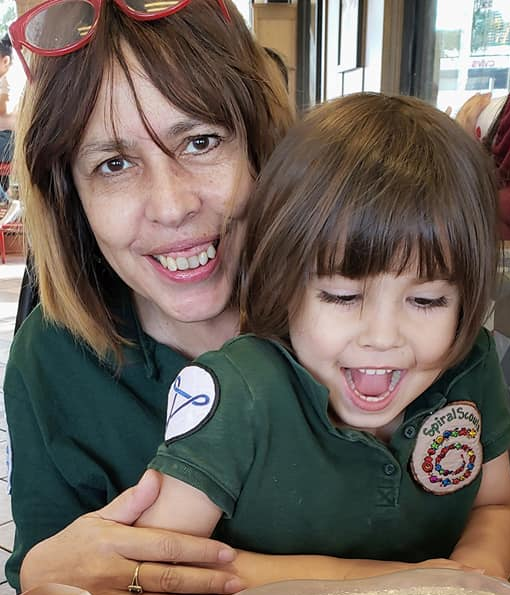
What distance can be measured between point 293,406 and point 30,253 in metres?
0.55

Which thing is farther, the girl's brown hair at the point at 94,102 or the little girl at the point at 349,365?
the girl's brown hair at the point at 94,102

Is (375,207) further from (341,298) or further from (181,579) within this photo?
(181,579)

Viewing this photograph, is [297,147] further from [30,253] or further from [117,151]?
[30,253]

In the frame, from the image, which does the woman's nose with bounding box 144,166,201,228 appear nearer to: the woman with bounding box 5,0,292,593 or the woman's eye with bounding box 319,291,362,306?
the woman with bounding box 5,0,292,593

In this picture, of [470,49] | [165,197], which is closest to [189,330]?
[165,197]

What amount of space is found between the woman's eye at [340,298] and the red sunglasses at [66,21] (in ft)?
1.34

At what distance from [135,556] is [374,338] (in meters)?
0.32

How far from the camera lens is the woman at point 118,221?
897 mm

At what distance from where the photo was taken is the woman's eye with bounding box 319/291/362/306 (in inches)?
30.1

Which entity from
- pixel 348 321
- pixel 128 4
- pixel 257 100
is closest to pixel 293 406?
pixel 348 321

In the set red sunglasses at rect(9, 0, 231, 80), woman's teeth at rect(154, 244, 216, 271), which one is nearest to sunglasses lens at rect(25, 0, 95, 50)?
red sunglasses at rect(9, 0, 231, 80)

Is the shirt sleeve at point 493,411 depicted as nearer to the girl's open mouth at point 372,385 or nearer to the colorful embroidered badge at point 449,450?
the colorful embroidered badge at point 449,450

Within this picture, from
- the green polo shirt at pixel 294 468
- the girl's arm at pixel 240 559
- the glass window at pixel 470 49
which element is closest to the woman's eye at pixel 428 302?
the green polo shirt at pixel 294 468

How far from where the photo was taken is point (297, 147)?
32.1 inches
